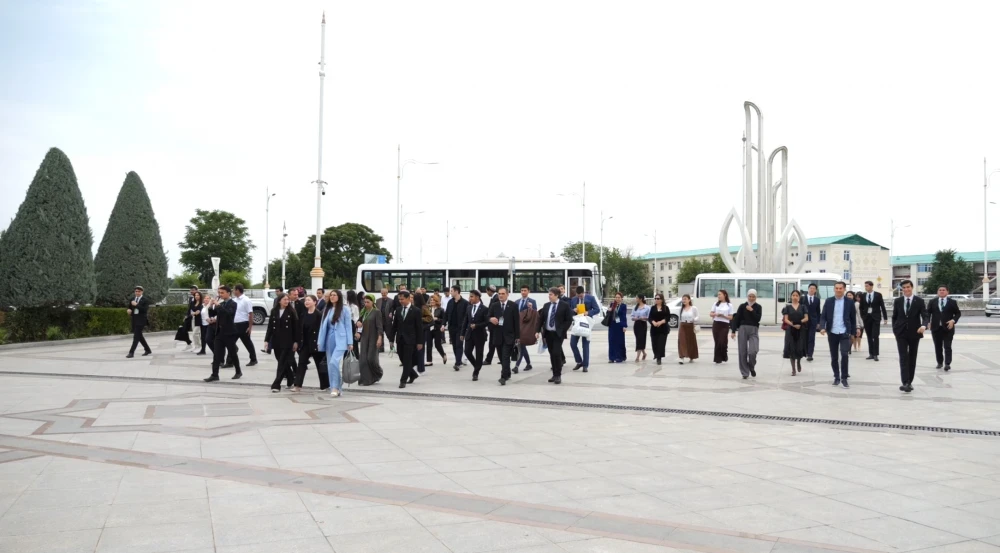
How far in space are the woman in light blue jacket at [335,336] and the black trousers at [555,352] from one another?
3494 millimetres

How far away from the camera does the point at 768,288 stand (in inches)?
1313

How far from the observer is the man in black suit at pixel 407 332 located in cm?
1259

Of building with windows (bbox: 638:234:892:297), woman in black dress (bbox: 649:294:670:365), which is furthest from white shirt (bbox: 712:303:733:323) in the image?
building with windows (bbox: 638:234:892:297)

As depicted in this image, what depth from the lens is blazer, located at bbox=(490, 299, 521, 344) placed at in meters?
13.0

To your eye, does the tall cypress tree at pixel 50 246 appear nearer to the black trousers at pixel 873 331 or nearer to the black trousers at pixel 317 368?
the black trousers at pixel 317 368

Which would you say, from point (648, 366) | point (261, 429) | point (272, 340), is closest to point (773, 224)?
point (648, 366)

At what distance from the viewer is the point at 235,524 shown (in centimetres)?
486

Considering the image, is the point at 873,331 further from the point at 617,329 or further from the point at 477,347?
the point at 477,347

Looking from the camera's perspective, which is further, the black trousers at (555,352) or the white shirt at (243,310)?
the white shirt at (243,310)

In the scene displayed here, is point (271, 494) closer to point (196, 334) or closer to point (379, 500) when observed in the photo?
point (379, 500)

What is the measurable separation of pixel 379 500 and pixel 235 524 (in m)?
1.02

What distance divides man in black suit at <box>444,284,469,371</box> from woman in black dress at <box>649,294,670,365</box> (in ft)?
13.2

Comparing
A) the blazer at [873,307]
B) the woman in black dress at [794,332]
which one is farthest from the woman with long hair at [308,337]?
the blazer at [873,307]

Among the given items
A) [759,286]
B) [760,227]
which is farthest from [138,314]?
[760,227]
